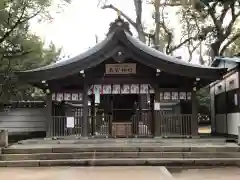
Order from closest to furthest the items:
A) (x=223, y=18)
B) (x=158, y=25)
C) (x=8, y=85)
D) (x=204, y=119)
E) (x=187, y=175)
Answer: (x=187, y=175) < (x=8, y=85) < (x=223, y=18) < (x=158, y=25) < (x=204, y=119)

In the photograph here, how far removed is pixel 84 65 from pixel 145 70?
294 centimetres

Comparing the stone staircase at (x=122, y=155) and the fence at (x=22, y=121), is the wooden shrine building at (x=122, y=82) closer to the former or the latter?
the fence at (x=22, y=121)

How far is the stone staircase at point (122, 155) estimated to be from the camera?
462 inches

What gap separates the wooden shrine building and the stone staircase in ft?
12.3

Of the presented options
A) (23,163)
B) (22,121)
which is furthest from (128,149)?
(22,121)

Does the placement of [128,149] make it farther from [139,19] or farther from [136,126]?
[139,19]

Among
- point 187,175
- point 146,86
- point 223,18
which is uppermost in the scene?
point 223,18

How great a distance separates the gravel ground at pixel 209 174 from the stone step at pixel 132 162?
0.59 metres

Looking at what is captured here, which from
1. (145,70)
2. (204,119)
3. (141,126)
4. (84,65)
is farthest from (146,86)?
(204,119)

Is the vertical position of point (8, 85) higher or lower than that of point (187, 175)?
higher

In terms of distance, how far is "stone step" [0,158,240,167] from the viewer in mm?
11680

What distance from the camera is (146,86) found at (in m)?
16.8

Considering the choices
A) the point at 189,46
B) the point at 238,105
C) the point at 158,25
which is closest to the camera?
the point at 238,105

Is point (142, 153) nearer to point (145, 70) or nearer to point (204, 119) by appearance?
point (145, 70)
